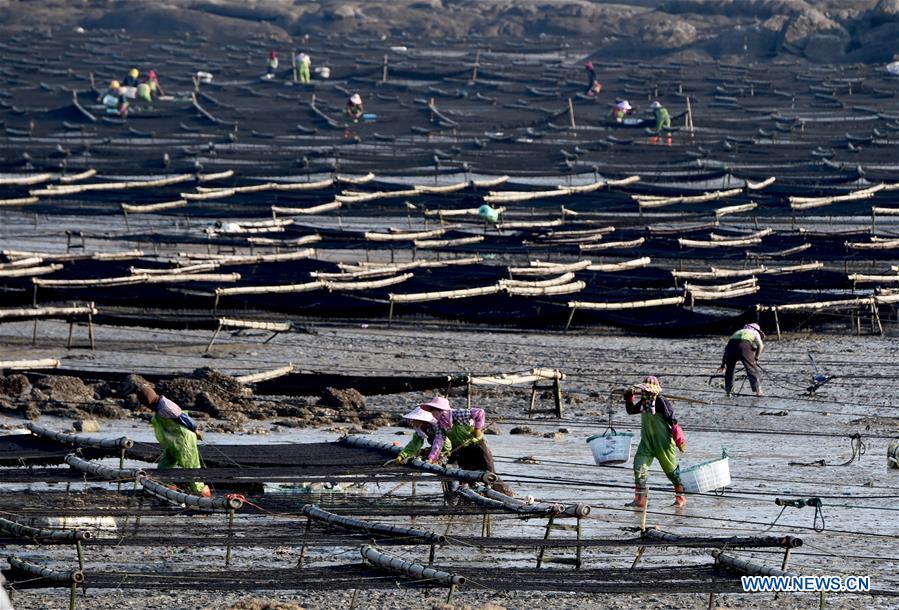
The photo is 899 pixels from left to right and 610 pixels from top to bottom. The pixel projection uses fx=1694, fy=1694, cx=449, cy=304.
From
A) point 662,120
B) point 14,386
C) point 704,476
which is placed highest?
point 704,476

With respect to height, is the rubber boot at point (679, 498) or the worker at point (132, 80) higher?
the rubber boot at point (679, 498)

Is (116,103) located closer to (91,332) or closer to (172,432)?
(91,332)

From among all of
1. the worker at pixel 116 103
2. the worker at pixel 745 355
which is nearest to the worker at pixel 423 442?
the worker at pixel 745 355

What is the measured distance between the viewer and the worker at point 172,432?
40.9 feet

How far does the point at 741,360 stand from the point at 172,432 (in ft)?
26.5

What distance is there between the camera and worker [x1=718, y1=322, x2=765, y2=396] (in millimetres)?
18641

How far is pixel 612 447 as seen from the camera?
594 inches

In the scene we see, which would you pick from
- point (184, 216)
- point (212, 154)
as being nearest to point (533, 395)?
point (184, 216)

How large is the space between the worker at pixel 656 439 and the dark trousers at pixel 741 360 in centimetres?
495

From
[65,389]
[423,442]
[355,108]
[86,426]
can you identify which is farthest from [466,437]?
[355,108]

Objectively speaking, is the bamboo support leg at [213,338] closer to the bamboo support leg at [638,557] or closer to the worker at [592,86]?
the bamboo support leg at [638,557]

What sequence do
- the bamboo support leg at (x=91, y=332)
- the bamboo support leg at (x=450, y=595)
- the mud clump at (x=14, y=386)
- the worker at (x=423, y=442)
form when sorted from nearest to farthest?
the bamboo support leg at (x=450, y=595), the worker at (x=423, y=442), the mud clump at (x=14, y=386), the bamboo support leg at (x=91, y=332)

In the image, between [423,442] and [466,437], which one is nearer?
[423,442]

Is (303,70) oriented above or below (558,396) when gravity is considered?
below
